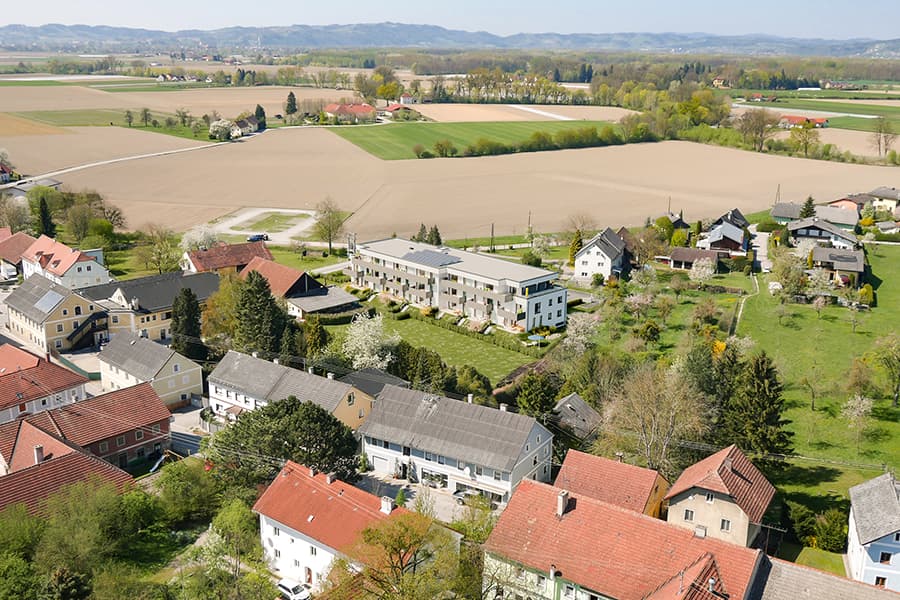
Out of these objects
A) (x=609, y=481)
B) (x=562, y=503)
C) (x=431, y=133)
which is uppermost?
(x=431, y=133)

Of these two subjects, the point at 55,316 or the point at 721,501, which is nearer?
the point at 721,501

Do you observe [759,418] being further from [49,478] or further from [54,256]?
[54,256]

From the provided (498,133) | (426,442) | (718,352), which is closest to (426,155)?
(498,133)

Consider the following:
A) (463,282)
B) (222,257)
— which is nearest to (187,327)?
(222,257)

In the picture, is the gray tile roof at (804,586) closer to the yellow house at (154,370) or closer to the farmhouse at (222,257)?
the yellow house at (154,370)

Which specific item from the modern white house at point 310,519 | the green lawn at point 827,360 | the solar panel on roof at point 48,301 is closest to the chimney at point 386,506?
the modern white house at point 310,519

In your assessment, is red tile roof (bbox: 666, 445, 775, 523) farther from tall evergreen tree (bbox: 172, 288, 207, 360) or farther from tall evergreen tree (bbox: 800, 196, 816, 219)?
tall evergreen tree (bbox: 800, 196, 816, 219)

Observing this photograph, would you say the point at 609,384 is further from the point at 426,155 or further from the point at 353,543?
the point at 426,155
